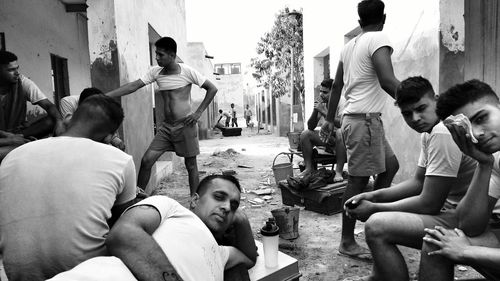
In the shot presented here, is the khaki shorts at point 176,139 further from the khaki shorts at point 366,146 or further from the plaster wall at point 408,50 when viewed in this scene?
the plaster wall at point 408,50

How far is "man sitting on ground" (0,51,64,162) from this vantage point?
3.34m

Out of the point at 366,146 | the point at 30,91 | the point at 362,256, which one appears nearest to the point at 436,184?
the point at 366,146

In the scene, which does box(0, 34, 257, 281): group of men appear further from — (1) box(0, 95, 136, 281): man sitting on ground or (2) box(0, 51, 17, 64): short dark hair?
(2) box(0, 51, 17, 64): short dark hair

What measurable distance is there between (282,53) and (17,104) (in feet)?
40.5

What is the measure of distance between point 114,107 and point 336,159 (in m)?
3.75

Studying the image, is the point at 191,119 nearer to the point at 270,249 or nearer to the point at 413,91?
the point at 270,249

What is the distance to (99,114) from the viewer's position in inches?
71.2

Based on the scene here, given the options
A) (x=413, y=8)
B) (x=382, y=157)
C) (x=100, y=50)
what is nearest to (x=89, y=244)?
(x=382, y=157)

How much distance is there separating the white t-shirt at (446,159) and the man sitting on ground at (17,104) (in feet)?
9.69

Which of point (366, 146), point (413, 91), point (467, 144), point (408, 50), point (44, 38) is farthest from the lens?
point (44, 38)

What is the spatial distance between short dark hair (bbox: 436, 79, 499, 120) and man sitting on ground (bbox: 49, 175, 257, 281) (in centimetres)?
125

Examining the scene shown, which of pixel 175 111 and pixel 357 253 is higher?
pixel 175 111

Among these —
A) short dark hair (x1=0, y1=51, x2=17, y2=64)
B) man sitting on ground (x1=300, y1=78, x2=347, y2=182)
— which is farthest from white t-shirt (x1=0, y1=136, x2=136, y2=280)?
man sitting on ground (x1=300, y1=78, x2=347, y2=182)

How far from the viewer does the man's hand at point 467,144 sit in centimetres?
166
